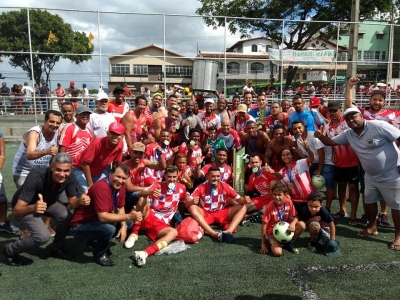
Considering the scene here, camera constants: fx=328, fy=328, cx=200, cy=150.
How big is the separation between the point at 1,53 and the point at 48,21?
8.54ft

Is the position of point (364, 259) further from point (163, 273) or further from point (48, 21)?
point (48, 21)

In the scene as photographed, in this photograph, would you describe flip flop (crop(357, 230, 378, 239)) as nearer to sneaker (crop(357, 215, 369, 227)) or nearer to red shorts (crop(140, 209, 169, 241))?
sneaker (crop(357, 215, 369, 227))

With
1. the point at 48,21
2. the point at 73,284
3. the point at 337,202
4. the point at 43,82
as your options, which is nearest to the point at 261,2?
the point at 48,21

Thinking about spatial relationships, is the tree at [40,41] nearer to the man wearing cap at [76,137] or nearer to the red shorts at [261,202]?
the man wearing cap at [76,137]

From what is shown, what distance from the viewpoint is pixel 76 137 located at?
15.5 ft

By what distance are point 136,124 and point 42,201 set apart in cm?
290

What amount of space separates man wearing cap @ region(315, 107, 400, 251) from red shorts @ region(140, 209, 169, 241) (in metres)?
2.93

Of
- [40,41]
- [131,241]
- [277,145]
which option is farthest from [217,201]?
[40,41]

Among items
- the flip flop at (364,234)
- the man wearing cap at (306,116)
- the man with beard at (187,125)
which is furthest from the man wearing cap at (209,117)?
the flip flop at (364,234)

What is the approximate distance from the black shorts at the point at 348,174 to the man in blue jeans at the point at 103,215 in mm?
3468

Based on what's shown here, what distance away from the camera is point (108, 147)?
14.9ft

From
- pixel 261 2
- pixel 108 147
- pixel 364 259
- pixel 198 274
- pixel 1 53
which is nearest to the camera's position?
pixel 198 274

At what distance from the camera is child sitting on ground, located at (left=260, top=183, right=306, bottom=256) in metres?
4.34

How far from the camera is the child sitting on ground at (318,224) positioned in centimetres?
434
